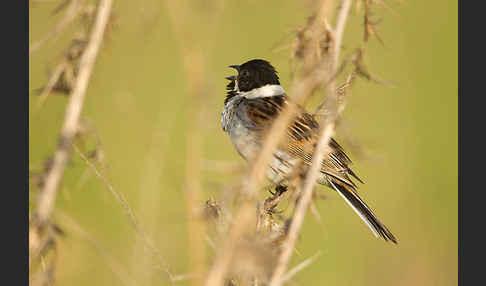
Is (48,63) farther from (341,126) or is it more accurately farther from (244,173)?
(341,126)

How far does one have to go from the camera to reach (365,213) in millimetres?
3227

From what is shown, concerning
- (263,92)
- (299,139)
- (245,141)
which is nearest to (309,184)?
(299,139)

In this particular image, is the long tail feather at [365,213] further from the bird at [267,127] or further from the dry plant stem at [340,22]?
the dry plant stem at [340,22]

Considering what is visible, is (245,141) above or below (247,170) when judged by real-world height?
below

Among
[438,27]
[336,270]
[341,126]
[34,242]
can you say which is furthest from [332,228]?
[34,242]

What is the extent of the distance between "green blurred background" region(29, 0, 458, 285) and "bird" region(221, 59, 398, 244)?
0.19 meters

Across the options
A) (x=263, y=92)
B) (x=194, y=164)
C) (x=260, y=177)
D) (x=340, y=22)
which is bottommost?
(x=194, y=164)

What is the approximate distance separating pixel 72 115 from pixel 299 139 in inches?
75.0

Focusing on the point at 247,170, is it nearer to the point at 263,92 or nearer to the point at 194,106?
the point at 194,106

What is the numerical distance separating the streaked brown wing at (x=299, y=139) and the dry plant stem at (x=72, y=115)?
155 centimetres

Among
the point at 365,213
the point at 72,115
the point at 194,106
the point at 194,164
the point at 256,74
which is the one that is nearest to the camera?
the point at 72,115

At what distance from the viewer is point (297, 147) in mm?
3463

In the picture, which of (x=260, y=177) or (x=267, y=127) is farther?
(x=267, y=127)

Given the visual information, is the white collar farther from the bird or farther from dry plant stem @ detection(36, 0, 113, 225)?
dry plant stem @ detection(36, 0, 113, 225)
